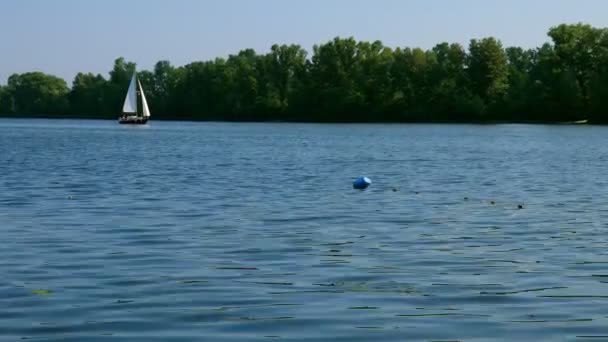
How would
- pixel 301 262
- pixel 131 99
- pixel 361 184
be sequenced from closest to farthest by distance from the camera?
1. pixel 301 262
2. pixel 361 184
3. pixel 131 99

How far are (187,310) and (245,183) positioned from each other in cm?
2562

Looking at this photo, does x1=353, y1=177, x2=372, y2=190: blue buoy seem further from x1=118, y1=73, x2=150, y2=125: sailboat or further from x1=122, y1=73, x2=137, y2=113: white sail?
x1=118, y1=73, x2=150, y2=125: sailboat

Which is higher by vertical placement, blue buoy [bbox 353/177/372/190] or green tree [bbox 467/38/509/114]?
green tree [bbox 467/38/509/114]

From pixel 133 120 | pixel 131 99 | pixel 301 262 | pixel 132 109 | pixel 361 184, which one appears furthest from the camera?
pixel 133 120

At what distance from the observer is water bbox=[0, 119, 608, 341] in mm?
13156

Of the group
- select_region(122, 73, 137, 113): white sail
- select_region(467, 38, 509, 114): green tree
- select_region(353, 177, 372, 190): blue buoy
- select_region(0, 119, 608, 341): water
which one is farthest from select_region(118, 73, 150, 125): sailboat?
select_region(353, 177, 372, 190): blue buoy

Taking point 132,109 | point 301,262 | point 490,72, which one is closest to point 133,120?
point 132,109

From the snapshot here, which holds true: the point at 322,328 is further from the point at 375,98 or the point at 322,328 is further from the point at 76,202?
the point at 375,98

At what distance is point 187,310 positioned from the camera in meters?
13.9

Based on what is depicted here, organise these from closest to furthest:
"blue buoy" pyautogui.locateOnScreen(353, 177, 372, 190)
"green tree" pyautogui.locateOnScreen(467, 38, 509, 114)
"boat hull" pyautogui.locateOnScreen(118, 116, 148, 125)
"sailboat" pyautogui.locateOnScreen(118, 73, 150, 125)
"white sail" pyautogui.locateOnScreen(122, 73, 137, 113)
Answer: "blue buoy" pyautogui.locateOnScreen(353, 177, 372, 190) < "white sail" pyautogui.locateOnScreen(122, 73, 137, 113) < "sailboat" pyautogui.locateOnScreen(118, 73, 150, 125) < "boat hull" pyautogui.locateOnScreen(118, 116, 148, 125) < "green tree" pyautogui.locateOnScreen(467, 38, 509, 114)

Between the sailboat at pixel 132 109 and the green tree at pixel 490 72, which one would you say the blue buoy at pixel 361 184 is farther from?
the green tree at pixel 490 72

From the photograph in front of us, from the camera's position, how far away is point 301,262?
18.3m

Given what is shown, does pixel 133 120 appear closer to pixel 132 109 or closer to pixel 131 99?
pixel 132 109

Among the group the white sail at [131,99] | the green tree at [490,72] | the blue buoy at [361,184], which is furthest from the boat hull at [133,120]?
the blue buoy at [361,184]
